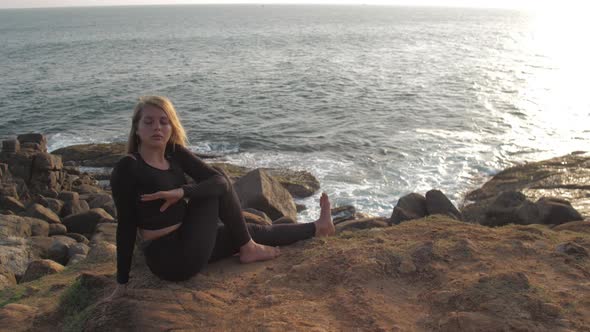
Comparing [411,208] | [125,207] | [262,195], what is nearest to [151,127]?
[125,207]

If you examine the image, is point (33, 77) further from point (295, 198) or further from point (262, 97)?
point (295, 198)

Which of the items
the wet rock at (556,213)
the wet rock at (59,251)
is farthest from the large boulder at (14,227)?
the wet rock at (556,213)

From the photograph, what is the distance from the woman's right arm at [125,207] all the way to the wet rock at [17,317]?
1.18 meters

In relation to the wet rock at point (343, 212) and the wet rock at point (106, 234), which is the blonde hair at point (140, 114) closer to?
the wet rock at point (106, 234)

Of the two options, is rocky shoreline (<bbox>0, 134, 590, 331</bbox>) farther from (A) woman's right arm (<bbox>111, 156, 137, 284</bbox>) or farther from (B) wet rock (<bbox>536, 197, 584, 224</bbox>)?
(A) woman's right arm (<bbox>111, 156, 137, 284</bbox>)

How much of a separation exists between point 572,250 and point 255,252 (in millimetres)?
3646

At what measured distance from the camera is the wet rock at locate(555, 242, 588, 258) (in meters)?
5.66

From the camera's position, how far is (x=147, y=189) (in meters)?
4.99

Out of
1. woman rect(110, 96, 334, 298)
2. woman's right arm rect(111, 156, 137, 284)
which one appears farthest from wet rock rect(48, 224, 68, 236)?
woman's right arm rect(111, 156, 137, 284)

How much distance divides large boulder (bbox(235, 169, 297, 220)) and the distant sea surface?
2.71 metres

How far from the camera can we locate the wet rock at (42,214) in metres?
11.8

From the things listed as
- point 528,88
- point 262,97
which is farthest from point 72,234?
point 528,88

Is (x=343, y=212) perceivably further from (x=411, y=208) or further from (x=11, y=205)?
(x=11, y=205)

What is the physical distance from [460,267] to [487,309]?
96cm
